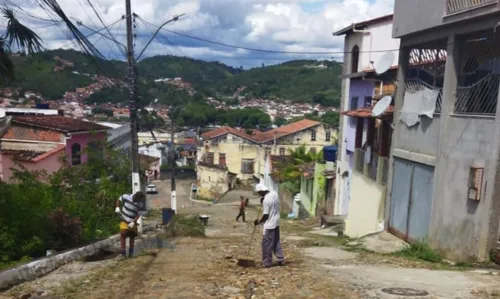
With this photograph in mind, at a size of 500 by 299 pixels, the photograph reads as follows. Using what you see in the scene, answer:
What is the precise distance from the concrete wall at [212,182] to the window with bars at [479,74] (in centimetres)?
4189

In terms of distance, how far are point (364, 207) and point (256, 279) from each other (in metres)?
8.01

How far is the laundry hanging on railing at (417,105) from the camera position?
10.3 m

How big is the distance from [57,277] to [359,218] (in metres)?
9.69

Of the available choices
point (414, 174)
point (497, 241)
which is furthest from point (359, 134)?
point (497, 241)

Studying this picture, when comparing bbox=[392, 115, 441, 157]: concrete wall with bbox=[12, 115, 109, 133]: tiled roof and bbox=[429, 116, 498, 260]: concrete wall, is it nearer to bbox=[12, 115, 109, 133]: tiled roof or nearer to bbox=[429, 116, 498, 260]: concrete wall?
bbox=[429, 116, 498, 260]: concrete wall

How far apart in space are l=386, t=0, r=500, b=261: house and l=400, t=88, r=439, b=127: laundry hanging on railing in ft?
0.08

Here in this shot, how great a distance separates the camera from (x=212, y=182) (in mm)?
50906

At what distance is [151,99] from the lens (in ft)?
66.9

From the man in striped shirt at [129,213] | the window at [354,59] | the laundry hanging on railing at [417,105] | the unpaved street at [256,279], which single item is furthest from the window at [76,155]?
the laundry hanging on railing at [417,105]

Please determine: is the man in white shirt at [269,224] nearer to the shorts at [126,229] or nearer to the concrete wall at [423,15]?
the shorts at [126,229]

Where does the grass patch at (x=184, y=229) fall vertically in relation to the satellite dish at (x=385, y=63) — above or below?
below

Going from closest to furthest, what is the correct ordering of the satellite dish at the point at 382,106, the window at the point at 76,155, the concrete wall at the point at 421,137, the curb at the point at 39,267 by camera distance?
the curb at the point at 39,267 → the concrete wall at the point at 421,137 → the satellite dish at the point at 382,106 → the window at the point at 76,155

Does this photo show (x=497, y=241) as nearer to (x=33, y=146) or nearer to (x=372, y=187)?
(x=372, y=187)

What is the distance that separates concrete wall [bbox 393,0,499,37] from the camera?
856cm
